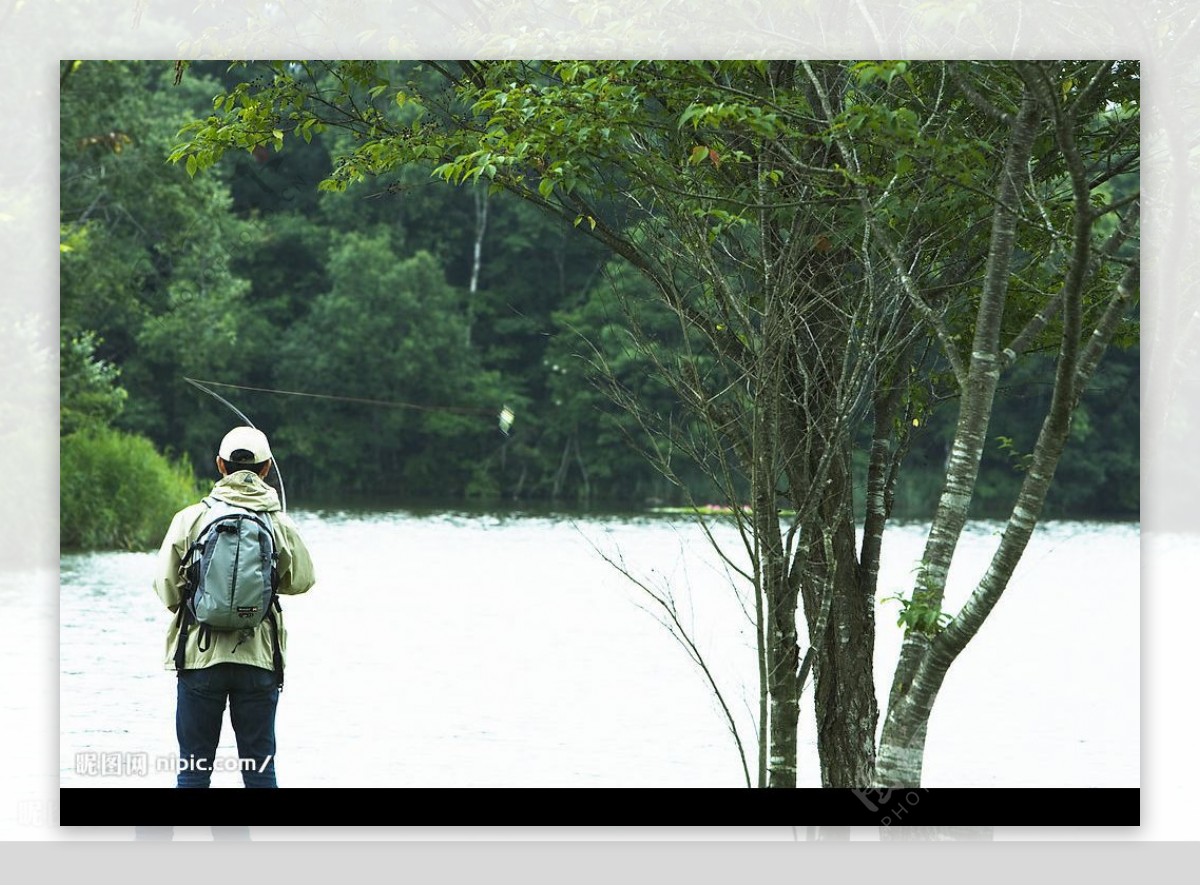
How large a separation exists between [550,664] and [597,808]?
28.6 feet

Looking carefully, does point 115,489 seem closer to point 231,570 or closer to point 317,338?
point 317,338

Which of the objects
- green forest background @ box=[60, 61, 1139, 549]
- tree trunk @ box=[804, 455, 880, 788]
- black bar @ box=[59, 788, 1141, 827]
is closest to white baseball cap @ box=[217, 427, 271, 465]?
black bar @ box=[59, 788, 1141, 827]

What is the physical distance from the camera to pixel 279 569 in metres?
4.28

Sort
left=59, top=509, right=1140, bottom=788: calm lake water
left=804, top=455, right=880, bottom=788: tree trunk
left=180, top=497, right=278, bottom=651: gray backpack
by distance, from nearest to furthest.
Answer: left=180, top=497, right=278, bottom=651: gray backpack, left=804, top=455, right=880, bottom=788: tree trunk, left=59, top=509, right=1140, bottom=788: calm lake water

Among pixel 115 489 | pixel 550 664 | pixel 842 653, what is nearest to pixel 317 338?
→ pixel 550 664

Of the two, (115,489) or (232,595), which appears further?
(115,489)

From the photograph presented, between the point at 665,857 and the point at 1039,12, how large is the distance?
2561 mm

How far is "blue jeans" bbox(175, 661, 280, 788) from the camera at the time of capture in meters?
4.30

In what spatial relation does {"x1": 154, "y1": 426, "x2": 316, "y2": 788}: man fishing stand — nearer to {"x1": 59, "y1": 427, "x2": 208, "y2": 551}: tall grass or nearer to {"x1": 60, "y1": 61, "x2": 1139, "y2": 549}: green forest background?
{"x1": 60, "y1": 61, "x2": 1139, "y2": 549}: green forest background

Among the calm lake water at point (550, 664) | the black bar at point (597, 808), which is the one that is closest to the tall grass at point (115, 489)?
the calm lake water at point (550, 664)

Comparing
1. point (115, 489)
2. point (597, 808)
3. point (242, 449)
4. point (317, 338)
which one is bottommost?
point (597, 808)

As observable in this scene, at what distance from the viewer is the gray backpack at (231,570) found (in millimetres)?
4176

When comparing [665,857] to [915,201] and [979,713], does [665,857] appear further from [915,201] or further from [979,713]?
[979,713]


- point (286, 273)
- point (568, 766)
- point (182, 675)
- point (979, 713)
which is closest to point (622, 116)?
point (182, 675)
